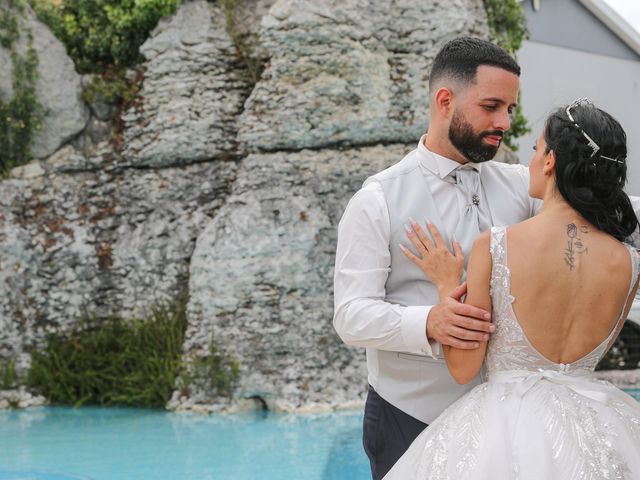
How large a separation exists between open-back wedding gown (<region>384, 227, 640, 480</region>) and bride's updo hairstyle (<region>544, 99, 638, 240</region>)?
0.14 m

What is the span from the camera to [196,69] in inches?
336

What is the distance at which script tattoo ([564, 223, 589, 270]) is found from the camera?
243cm

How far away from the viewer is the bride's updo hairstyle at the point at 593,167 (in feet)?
8.15

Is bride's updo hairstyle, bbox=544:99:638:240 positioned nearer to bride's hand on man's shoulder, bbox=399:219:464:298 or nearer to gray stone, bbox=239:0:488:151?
bride's hand on man's shoulder, bbox=399:219:464:298

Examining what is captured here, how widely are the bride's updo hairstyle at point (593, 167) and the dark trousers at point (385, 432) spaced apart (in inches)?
34.4

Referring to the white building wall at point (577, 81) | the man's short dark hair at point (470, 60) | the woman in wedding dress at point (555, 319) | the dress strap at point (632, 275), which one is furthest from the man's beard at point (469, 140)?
the white building wall at point (577, 81)

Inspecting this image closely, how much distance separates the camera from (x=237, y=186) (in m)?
8.15

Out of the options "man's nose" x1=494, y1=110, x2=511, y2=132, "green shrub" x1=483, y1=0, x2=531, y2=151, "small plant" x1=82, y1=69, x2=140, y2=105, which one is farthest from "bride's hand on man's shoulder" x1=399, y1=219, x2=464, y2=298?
"small plant" x1=82, y1=69, x2=140, y2=105

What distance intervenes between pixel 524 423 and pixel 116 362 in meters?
6.39

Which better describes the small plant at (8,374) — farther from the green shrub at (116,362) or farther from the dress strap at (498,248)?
the dress strap at (498,248)

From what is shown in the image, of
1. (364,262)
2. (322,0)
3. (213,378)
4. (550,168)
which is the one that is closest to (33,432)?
(213,378)

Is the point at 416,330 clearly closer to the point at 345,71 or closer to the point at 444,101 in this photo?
the point at 444,101

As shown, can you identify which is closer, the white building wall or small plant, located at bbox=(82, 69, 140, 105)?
small plant, located at bbox=(82, 69, 140, 105)

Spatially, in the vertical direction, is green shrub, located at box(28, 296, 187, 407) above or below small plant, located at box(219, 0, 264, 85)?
below
